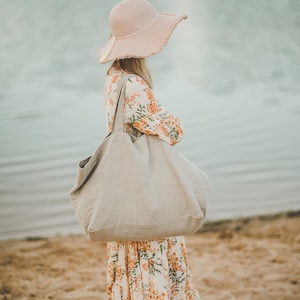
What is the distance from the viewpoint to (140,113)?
2209mm

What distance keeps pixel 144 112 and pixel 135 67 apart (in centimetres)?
18

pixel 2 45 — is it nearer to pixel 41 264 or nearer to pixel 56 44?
pixel 56 44

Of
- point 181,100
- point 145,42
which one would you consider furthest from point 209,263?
point 181,100

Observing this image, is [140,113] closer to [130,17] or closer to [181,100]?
[130,17]

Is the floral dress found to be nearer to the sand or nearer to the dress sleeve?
the dress sleeve

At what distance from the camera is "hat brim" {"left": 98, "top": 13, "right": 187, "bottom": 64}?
7.30ft

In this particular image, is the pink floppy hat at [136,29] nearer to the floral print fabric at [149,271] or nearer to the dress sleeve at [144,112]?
the dress sleeve at [144,112]

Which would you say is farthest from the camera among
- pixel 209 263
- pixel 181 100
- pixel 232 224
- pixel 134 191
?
pixel 181 100

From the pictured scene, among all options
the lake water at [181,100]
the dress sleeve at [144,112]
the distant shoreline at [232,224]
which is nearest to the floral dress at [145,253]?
the dress sleeve at [144,112]

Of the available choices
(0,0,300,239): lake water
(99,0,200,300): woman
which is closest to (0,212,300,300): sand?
(0,0,300,239): lake water

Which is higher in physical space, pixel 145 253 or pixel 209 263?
pixel 145 253

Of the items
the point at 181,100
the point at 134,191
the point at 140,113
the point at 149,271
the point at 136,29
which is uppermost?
the point at 181,100

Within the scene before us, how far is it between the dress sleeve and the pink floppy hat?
0.41 feet

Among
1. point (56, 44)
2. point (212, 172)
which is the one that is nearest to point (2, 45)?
point (56, 44)
